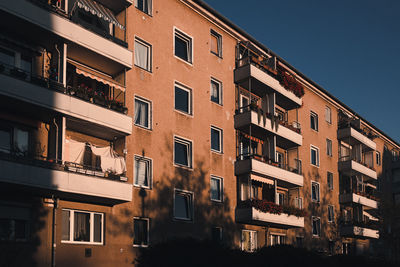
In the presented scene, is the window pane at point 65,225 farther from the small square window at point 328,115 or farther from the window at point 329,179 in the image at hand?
the small square window at point 328,115

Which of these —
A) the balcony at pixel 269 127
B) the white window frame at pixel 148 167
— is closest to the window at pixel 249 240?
the balcony at pixel 269 127

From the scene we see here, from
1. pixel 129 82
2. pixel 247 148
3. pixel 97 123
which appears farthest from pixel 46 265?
pixel 247 148

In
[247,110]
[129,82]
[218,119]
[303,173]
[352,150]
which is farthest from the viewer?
[352,150]

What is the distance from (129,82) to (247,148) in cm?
1118

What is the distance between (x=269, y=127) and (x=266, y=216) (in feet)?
18.5

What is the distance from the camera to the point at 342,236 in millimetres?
44531

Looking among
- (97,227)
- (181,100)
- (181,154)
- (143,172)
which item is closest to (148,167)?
(143,172)

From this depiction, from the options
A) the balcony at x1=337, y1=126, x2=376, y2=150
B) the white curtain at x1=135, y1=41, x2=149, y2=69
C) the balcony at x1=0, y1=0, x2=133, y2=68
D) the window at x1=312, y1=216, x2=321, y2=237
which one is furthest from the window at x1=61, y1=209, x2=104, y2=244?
the balcony at x1=337, y1=126, x2=376, y2=150

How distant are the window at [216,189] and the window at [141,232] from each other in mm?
5712

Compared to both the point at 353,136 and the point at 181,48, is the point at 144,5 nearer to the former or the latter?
the point at 181,48

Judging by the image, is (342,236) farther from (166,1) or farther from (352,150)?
(166,1)

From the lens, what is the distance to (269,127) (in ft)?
111

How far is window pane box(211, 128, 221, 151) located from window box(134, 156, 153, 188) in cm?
591

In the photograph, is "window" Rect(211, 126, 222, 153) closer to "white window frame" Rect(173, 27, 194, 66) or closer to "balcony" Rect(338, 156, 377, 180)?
"white window frame" Rect(173, 27, 194, 66)
